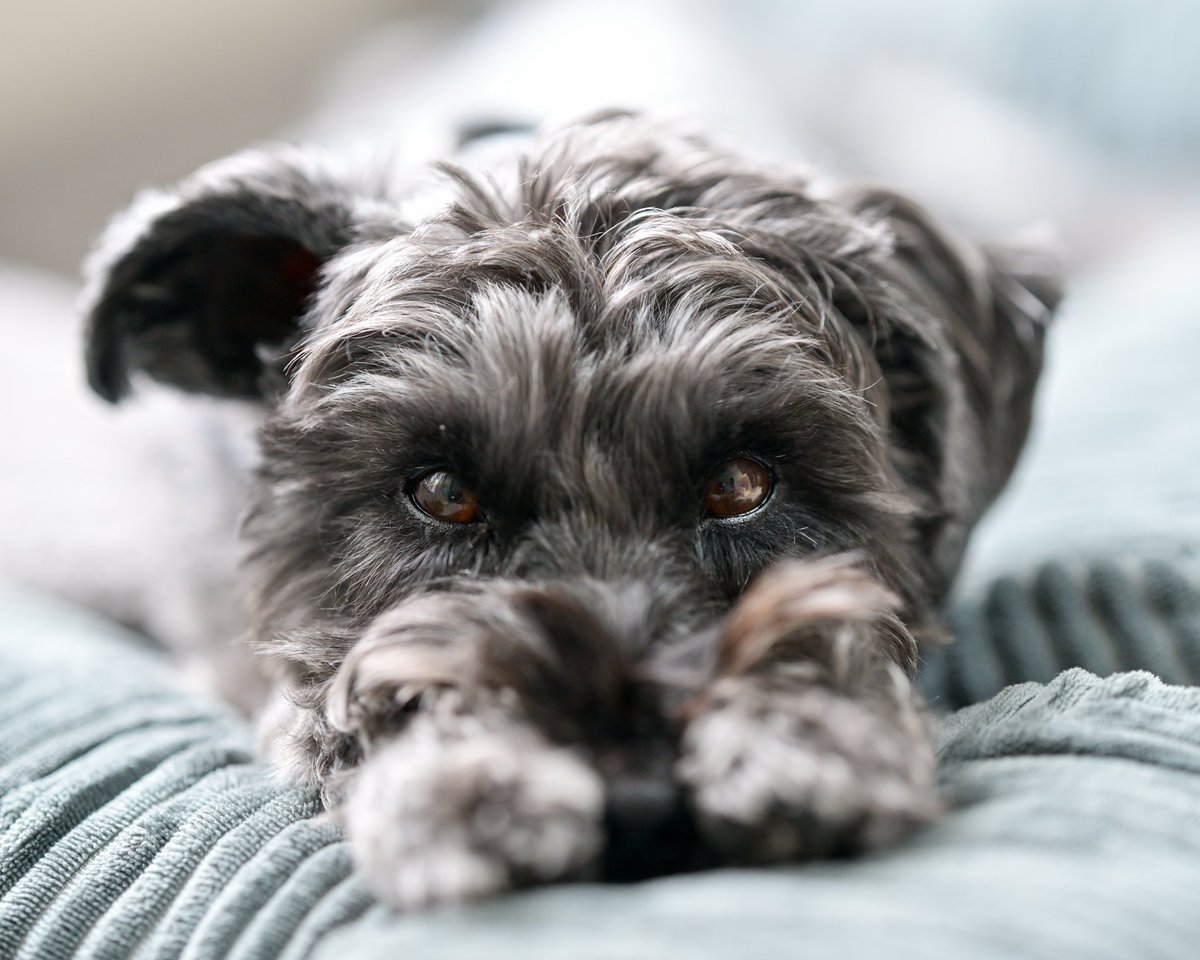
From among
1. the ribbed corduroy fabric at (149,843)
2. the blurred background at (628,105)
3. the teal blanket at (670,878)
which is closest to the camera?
the teal blanket at (670,878)

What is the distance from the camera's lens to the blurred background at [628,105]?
2.94 metres

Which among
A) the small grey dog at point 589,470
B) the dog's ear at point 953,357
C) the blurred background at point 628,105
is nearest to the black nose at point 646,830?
the small grey dog at point 589,470

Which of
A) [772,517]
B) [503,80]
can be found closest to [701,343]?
[772,517]

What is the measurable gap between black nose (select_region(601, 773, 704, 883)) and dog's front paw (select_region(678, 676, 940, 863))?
0.02 meters

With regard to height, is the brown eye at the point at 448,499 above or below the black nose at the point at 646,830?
above

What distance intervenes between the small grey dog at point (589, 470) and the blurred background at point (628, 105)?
30cm

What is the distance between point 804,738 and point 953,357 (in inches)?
39.3

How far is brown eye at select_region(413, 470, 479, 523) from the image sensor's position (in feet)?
5.43

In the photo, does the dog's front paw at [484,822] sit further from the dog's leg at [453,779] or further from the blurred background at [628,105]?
the blurred background at [628,105]

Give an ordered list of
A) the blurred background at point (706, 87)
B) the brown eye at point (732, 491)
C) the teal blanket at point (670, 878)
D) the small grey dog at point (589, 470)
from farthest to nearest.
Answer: the blurred background at point (706, 87) → the brown eye at point (732, 491) → the small grey dog at point (589, 470) → the teal blanket at point (670, 878)

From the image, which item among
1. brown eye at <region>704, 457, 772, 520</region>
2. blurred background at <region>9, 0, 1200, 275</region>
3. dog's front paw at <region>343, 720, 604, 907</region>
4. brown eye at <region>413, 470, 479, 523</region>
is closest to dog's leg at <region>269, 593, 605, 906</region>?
dog's front paw at <region>343, 720, 604, 907</region>

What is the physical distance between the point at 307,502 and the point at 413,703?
1.71 feet

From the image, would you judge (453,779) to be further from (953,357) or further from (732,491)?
(953,357)

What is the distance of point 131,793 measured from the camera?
5.13ft
